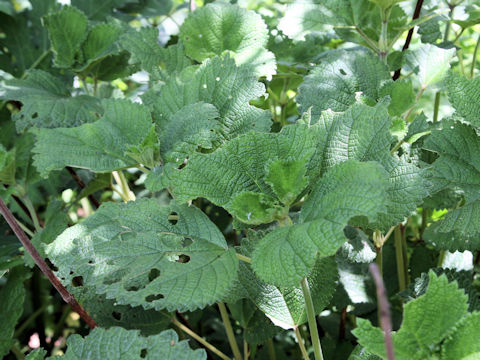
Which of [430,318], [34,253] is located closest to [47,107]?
[34,253]

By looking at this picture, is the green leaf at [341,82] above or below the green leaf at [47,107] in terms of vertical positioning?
above

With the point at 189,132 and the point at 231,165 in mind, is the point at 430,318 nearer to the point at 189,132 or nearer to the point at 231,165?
the point at 231,165

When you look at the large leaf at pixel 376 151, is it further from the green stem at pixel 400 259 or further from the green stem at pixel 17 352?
the green stem at pixel 17 352

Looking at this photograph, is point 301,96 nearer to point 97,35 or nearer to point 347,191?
point 347,191

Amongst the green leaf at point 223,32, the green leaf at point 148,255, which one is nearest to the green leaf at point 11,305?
the green leaf at point 148,255

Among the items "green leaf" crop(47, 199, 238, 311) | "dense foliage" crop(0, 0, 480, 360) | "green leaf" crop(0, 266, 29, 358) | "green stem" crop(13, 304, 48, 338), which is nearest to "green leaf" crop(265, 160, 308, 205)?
"dense foliage" crop(0, 0, 480, 360)

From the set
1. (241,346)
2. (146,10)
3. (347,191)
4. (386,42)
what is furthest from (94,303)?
(146,10)
